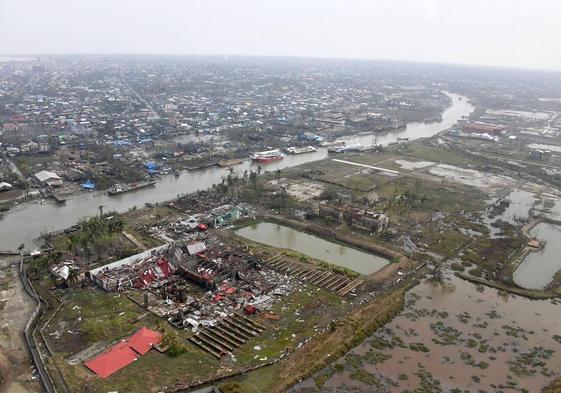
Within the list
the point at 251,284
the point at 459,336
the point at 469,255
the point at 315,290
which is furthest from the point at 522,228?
the point at 251,284

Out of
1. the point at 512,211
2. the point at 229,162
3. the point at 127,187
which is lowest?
the point at 229,162

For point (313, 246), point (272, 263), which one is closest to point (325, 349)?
point (272, 263)

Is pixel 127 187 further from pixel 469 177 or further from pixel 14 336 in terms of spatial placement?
pixel 469 177

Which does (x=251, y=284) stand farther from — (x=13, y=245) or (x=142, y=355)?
(x=13, y=245)

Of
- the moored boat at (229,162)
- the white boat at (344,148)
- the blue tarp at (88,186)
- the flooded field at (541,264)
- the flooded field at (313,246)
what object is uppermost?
the flooded field at (541,264)

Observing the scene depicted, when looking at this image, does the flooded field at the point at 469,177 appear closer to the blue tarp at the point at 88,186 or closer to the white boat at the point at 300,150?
the white boat at the point at 300,150

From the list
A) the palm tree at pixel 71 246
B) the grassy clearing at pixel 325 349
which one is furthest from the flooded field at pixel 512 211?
the palm tree at pixel 71 246
